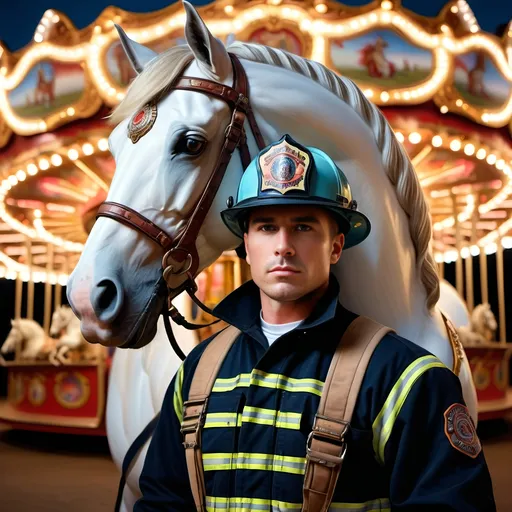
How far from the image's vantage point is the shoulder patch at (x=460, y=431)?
104 centimetres

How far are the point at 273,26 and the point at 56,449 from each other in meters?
5.08

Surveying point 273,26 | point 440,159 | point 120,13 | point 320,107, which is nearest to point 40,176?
point 120,13

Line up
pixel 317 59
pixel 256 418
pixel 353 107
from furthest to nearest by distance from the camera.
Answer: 1. pixel 317 59
2. pixel 353 107
3. pixel 256 418

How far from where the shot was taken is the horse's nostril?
4.62 feet

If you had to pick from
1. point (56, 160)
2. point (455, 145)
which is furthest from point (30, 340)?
point (455, 145)

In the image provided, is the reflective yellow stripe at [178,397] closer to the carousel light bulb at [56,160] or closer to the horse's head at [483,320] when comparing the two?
the carousel light bulb at [56,160]

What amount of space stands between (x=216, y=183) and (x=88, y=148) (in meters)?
4.47

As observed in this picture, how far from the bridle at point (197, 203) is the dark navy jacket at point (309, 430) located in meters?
0.29

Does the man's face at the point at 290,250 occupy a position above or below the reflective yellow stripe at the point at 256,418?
above

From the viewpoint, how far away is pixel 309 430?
112 cm

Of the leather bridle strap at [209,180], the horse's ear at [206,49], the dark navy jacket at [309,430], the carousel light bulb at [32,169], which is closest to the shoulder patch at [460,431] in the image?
the dark navy jacket at [309,430]

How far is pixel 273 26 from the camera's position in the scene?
5.00 m

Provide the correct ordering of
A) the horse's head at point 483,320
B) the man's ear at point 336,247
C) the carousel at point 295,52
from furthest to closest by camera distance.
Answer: the horse's head at point 483,320, the carousel at point 295,52, the man's ear at point 336,247

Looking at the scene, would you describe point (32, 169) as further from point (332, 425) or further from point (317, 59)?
point (332, 425)
